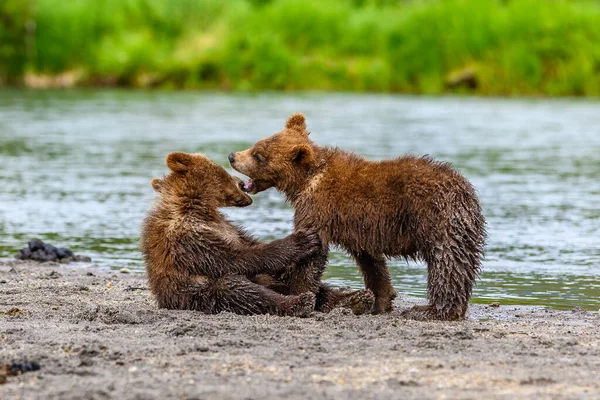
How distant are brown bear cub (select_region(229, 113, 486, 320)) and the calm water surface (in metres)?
1.46

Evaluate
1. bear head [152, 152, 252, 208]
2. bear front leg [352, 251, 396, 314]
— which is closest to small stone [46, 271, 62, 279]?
bear head [152, 152, 252, 208]

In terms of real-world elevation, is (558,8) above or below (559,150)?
above

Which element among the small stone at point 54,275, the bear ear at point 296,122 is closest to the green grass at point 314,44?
the small stone at point 54,275

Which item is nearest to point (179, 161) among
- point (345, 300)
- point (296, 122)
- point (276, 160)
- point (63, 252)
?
point (276, 160)

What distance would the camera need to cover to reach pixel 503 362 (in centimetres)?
621

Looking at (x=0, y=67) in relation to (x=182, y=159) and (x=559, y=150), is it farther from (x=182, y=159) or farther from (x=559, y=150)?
(x=182, y=159)

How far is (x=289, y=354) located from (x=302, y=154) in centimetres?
229

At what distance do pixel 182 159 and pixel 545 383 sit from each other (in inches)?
143

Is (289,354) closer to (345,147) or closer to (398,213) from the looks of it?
(398,213)

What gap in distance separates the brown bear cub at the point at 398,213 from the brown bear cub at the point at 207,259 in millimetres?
276

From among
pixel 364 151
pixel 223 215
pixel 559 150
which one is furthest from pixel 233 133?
pixel 223 215

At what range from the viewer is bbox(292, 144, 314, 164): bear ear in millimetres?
8242

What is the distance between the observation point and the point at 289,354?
6.36 m

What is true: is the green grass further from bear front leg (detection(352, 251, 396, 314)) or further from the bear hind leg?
the bear hind leg
